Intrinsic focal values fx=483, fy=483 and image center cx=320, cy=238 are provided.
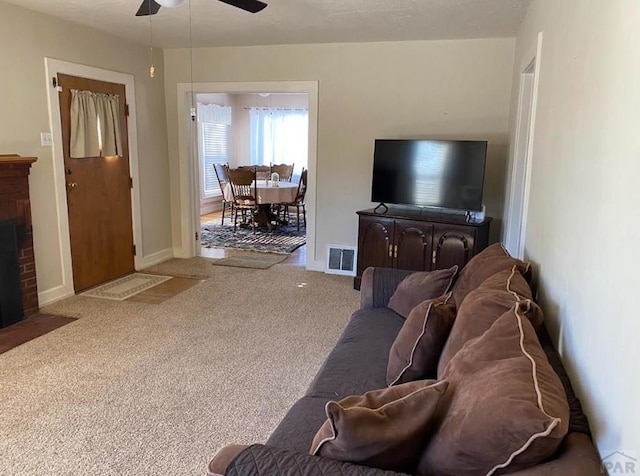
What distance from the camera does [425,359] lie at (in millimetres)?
1848

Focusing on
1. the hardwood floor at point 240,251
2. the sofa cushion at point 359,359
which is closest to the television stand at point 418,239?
the hardwood floor at point 240,251

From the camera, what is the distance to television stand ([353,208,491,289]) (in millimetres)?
4238

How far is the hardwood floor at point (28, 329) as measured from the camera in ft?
11.0

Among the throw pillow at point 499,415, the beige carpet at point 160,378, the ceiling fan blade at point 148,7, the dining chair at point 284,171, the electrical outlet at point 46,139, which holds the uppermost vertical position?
the ceiling fan blade at point 148,7

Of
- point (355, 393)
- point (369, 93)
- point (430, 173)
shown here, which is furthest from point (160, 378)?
point (369, 93)

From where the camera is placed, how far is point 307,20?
4.02m

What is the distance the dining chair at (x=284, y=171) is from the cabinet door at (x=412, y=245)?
178 inches

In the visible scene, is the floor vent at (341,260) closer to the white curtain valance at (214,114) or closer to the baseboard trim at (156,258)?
the baseboard trim at (156,258)

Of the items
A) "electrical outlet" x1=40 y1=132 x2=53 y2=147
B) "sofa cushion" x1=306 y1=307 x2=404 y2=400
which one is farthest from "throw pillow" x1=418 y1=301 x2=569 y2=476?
"electrical outlet" x1=40 y1=132 x2=53 y2=147

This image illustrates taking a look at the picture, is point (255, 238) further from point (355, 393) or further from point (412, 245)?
point (355, 393)

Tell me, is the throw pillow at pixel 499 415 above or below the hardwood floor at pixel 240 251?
above

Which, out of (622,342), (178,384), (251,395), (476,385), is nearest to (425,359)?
(476,385)

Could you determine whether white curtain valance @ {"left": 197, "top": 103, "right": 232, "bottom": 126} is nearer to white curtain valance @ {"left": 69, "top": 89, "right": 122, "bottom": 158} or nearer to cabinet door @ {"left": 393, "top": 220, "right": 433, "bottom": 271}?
white curtain valance @ {"left": 69, "top": 89, "right": 122, "bottom": 158}

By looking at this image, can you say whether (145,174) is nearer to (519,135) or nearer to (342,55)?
(342,55)
